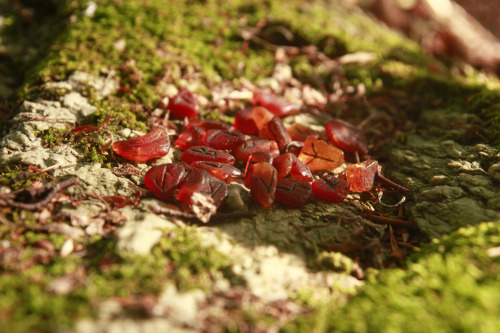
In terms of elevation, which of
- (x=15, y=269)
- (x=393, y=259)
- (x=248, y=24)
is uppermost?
(x=248, y=24)

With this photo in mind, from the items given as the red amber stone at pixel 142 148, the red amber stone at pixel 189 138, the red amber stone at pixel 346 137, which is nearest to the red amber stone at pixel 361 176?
the red amber stone at pixel 346 137

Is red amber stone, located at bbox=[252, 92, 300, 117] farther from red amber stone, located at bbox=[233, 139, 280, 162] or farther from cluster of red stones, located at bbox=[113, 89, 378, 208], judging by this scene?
red amber stone, located at bbox=[233, 139, 280, 162]

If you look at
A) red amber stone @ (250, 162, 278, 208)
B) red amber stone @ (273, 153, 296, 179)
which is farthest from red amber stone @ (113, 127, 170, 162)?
red amber stone @ (273, 153, 296, 179)

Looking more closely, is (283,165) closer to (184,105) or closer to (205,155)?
(205,155)

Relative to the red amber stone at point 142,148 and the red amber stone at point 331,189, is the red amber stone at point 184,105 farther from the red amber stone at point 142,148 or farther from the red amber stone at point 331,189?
the red amber stone at point 331,189

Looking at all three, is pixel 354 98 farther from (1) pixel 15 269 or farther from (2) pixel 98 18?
(1) pixel 15 269

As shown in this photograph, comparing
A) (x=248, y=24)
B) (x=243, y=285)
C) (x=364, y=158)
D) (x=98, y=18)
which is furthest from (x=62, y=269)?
(x=248, y=24)

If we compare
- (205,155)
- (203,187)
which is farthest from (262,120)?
(203,187)
